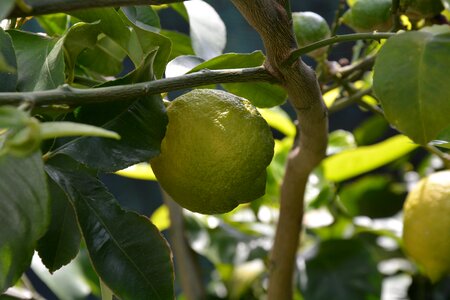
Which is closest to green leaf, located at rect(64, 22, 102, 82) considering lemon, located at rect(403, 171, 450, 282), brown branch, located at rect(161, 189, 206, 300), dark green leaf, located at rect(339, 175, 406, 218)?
lemon, located at rect(403, 171, 450, 282)

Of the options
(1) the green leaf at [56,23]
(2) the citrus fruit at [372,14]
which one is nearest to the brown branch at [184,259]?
(1) the green leaf at [56,23]

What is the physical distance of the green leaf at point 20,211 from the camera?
1.15ft

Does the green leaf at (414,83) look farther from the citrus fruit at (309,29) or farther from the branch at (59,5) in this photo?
the citrus fruit at (309,29)

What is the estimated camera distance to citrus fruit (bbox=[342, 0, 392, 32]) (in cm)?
64

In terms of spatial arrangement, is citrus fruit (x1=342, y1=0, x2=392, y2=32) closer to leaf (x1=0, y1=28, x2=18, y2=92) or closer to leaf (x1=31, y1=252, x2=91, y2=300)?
leaf (x1=0, y1=28, x2=18, y2=92)

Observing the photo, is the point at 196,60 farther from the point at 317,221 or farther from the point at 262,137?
the point at 317,221

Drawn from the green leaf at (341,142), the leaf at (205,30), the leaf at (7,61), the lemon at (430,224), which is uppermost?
the leaf at (7,61)

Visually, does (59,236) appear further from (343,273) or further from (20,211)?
(343,273)

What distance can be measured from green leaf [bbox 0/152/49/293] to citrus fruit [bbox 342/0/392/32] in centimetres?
38

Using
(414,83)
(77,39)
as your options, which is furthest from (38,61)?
(414,83)

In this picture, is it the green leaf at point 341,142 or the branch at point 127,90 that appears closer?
the branch at point 127,90

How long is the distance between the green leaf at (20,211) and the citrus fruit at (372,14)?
38 centimetres

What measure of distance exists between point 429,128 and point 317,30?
0.30 m

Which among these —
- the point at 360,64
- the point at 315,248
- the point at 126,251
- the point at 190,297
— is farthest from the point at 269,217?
the point at 126,251
